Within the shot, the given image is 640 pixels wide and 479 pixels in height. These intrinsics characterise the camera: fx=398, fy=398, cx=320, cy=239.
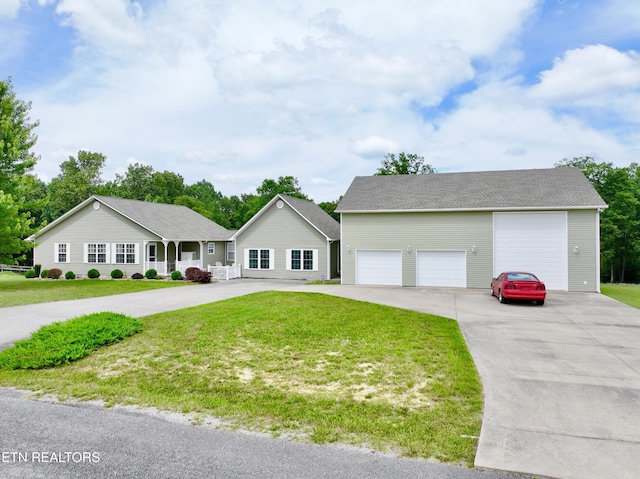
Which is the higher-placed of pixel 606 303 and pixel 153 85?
pixel 153 85

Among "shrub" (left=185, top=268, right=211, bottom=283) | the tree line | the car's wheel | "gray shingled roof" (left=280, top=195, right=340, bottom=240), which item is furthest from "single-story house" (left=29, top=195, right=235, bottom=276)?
the car's wheel

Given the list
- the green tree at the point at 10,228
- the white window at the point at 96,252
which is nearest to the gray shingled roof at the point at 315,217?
the white window at the point at 96,252

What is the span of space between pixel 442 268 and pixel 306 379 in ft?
56.3

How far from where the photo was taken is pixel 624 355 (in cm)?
833

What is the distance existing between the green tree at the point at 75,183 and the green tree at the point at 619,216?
59476 millimetres

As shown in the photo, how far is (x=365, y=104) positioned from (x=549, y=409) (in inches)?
784

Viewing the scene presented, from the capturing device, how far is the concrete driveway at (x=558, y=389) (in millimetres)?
4199

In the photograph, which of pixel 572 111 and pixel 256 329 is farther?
pixel 572 111

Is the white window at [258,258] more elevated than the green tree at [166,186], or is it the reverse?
the green tree at [166,186]

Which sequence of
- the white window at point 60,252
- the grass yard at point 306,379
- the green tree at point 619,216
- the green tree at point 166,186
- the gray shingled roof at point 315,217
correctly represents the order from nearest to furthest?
the grass yard at point 306,379 < the gray shingled roof at point 315,217 < the white window at point 60,252 < the green tree at point 619,216 < the green tree at point 166,186

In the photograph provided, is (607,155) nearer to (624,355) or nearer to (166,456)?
(624,355)

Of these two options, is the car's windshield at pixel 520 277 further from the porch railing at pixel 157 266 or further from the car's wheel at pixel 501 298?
the porch railing at pixel 157 266

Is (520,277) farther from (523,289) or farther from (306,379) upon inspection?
(306,379)

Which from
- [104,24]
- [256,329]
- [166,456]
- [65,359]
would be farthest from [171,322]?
[104,24]
